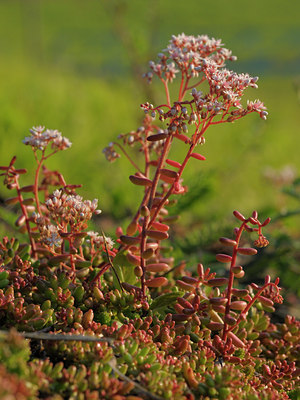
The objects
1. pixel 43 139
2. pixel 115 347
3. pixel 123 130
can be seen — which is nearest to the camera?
pixel 115 347

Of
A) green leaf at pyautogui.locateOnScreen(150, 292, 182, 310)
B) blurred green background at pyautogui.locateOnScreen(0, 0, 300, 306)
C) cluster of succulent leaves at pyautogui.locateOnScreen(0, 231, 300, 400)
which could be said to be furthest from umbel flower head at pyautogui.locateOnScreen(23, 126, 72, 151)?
blurred green background at pyautogui.locateOnScreen(0, 0, 300, 306)

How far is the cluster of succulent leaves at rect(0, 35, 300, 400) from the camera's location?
105cm

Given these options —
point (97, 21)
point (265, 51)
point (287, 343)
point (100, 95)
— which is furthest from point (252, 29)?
point (287, 343)

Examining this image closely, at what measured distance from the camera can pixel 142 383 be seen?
1.05m

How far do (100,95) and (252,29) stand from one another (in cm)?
2213

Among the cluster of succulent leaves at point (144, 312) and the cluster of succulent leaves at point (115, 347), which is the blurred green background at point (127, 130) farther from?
the cluster of succulent leaves at point (115, 347)

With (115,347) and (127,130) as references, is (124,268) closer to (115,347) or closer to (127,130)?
(115,347)

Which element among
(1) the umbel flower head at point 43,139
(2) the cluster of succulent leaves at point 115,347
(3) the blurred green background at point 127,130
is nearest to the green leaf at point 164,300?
(2) the cluster of succulent leaves at point 115,347

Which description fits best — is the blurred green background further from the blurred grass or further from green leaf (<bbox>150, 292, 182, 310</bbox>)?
green leaf (<bbox>150, 292, 182, 310</bbox>)

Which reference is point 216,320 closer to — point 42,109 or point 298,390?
point 298,390

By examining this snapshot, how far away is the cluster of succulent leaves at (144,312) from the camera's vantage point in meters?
1.05

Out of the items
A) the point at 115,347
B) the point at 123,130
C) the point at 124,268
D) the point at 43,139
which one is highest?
the point at 123,130

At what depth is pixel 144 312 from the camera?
4.75 feet

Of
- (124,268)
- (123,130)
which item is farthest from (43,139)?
(123,130)
